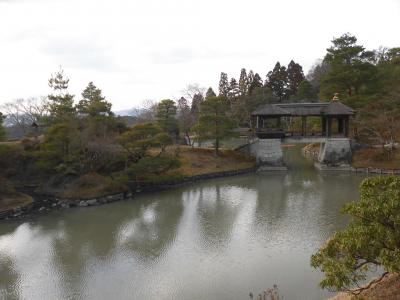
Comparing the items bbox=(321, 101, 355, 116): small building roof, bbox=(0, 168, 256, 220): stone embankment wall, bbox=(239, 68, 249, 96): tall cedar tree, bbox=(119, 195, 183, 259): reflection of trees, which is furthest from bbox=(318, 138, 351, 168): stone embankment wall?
bbox=(239, 68, 249, 96): tall cedar tree

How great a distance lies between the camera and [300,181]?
88.3 ft

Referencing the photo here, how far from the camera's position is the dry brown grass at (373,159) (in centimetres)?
2823

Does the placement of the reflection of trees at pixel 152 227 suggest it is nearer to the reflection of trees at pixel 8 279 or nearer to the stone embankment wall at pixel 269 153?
the reflection of trees at pixel 8 279

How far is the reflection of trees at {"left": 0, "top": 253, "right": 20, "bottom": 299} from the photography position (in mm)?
11852

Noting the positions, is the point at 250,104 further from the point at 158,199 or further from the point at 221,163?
the point at 158,199

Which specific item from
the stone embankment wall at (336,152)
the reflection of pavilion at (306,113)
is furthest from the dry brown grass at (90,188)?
the stone embankment wall at (336,152)

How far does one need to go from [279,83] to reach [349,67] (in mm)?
21759

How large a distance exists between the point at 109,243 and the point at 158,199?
24.4 feet

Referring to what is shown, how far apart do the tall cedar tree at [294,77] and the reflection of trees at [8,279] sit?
47.1 m

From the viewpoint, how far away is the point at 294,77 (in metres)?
55.4

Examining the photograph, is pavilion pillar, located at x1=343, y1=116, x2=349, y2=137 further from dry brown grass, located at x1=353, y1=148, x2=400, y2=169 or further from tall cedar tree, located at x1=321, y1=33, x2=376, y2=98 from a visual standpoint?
tall cedar tree, located at x1=321, y1=33, x2=376, y2=98

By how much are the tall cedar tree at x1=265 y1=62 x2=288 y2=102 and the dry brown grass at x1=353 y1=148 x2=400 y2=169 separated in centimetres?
2518

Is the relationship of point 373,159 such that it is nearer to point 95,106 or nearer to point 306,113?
point 306,113

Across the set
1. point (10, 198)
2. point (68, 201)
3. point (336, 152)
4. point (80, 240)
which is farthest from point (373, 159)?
point (10, 198)
